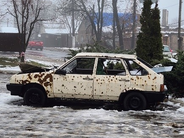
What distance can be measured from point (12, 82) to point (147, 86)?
3.76 metres

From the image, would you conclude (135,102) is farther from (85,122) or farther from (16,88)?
(16,88)

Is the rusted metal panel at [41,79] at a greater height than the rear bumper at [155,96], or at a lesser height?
greater

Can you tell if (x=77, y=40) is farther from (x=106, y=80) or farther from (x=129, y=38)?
(x=106, y=80)

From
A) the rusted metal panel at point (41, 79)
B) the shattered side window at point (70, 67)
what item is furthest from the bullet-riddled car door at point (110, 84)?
the rusted metal panel at point (41, 79)

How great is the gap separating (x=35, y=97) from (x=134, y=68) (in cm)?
288

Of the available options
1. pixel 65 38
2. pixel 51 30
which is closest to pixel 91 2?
pixel 65 38

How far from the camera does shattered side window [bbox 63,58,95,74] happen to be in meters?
9.07

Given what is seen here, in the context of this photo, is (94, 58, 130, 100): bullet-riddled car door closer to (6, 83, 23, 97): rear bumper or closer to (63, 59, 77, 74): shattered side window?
(63, 59, 77, 74): shattered side window

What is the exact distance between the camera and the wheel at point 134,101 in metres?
8.81

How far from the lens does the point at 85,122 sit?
24.3 ft


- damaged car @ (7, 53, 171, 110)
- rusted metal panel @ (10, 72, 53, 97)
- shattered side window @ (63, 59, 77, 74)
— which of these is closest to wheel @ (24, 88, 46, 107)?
damaged car @ (7, 53, 171, 110)

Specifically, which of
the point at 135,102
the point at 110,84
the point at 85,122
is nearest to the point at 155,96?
the point at 135,102

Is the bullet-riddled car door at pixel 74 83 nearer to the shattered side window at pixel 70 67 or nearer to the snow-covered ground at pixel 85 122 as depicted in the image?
the shattered side window at pixel 70 67

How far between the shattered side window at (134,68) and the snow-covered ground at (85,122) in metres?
1.04
